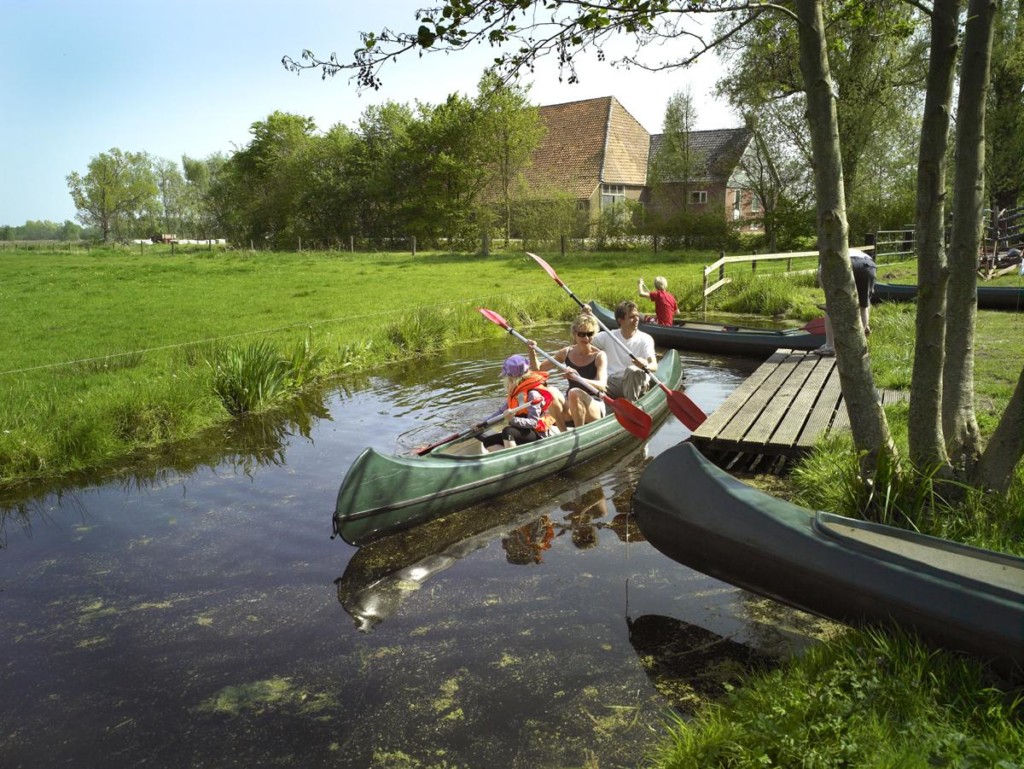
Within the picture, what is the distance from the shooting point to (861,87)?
2497 cm

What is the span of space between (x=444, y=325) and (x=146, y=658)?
9281mm

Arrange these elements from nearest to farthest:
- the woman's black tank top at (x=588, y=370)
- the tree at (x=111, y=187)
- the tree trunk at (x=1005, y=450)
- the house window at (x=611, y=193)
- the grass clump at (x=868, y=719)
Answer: the grass clump at (x=868, y=719), the tree trunk at (x=1005, y=450), the woman's black tank top at (x=588, y=370), the house window at (x=611, y=193), the tree at (x=111, y=187)

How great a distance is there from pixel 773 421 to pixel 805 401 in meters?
0.89

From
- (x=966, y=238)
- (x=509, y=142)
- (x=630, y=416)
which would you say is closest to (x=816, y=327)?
(x=630, y=416)

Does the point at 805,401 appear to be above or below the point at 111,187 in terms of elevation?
below

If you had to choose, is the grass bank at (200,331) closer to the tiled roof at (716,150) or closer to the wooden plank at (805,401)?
the wooden plank at (805,401)

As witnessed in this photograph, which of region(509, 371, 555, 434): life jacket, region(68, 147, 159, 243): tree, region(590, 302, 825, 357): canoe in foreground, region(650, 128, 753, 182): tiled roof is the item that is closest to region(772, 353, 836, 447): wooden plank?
region(590, 302, 825, 357): canoe in foreground

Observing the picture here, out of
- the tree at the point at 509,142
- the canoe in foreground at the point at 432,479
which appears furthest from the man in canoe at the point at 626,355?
the tree at the point at 509,142

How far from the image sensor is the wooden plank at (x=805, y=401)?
20.8 ft

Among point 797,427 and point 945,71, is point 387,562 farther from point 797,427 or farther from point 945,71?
point 945,71

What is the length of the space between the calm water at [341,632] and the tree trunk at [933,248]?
1.28m

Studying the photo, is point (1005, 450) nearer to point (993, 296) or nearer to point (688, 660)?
point (688, 660)

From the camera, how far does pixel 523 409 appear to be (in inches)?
258

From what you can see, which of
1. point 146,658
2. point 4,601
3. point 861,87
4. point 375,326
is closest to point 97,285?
point 375,326
